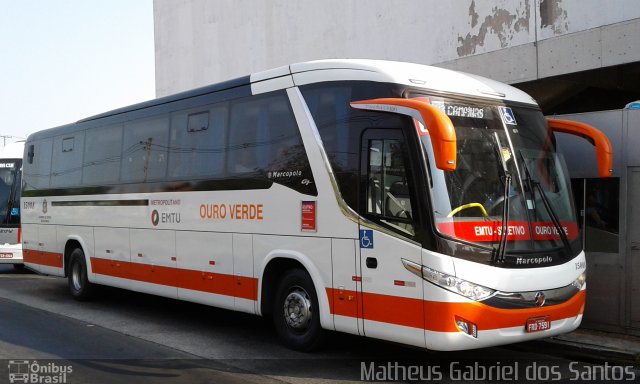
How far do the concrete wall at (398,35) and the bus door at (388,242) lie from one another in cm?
620

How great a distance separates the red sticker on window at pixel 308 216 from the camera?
7875 mm

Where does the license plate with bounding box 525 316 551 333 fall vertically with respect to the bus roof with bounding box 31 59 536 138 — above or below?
below

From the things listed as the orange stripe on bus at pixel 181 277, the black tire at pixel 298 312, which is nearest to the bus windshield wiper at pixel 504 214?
the black tire at pixel 298 312

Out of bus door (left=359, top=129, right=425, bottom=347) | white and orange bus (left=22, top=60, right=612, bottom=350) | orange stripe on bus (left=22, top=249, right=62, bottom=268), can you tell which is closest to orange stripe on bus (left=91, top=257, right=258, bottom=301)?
white and orange bus (left=22, top=60, right=612, bottom=350)

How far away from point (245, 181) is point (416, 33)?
7.81 meters

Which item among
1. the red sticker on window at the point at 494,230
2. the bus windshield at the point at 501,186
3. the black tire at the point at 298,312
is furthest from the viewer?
the black tire at the point at 298,312

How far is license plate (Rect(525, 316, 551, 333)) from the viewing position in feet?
22.4

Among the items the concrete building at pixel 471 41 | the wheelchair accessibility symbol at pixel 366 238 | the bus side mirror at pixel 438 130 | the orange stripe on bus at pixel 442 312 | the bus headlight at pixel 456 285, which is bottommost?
the orange stripe on bus at pixel 442 312

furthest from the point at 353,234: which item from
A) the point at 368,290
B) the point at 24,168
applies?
the point at 24,168

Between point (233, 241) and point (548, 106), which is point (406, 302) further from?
point (548, 106)

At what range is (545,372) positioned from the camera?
293 inches

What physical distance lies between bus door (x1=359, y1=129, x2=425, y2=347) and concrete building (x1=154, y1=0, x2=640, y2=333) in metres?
3.75

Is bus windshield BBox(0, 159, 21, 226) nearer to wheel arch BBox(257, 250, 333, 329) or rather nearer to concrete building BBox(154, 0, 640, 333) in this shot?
concrete building BBox(154, 0, 640, 333)

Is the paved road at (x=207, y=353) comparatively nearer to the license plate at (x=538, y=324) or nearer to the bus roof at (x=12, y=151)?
the license plate at (x=538, y=324)
